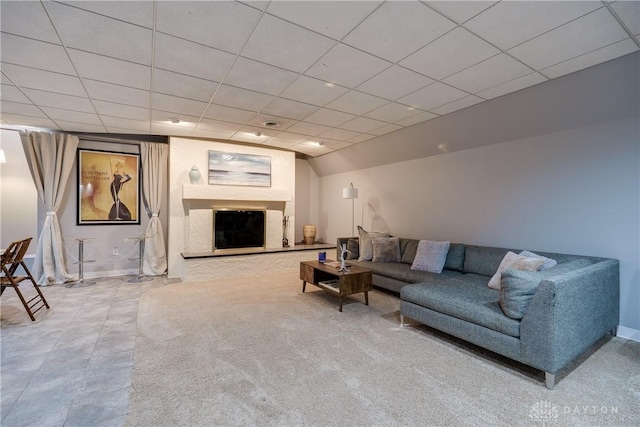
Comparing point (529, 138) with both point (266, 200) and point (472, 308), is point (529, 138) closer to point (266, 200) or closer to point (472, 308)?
point (472, 308)

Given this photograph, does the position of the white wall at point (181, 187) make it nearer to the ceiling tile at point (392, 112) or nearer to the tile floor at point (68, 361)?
the tile floor at point (68, 361)

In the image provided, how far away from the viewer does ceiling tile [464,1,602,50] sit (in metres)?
1.92

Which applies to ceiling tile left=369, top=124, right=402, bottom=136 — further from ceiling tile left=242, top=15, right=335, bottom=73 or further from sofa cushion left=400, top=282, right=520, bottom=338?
sofa cushion left=400, top=282, right=520, bottom=338

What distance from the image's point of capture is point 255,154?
612 centimetres

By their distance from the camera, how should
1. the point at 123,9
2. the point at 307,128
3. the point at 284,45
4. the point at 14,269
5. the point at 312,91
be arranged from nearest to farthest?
the point at 123,9
the point at 284,45
the point at 312,91
the point at 14,269
the point at 307,128

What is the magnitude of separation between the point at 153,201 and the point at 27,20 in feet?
12.5

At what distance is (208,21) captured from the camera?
2.10 m

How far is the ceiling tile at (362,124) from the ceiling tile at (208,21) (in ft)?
7.43

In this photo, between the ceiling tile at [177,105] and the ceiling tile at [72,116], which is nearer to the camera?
the ceiling tile at [177,105]

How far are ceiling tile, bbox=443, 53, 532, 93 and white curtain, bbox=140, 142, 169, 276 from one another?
5.11 m

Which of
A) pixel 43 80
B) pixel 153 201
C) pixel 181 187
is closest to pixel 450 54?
pixel 43 80

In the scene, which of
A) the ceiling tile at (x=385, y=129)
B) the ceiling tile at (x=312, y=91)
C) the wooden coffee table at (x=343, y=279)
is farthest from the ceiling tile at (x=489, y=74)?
the wooden coffee table at (x=343, y=279)

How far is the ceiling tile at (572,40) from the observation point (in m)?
2.08

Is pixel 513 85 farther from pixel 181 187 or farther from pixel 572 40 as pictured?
pixel 181 187
